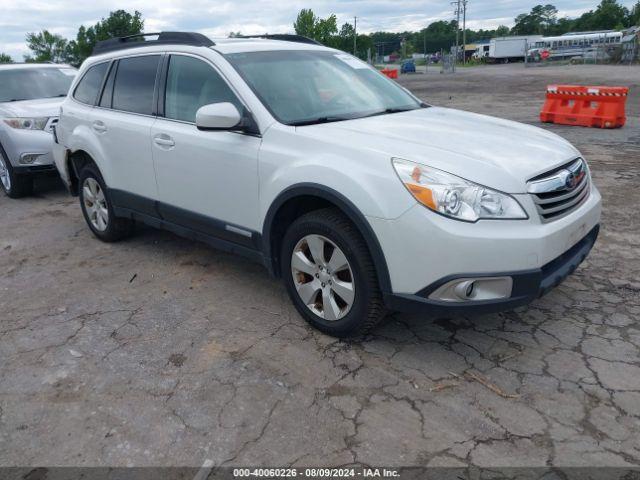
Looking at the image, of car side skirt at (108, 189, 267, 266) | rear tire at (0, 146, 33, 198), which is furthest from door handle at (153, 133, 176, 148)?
rear tire at (0, 146, 33, 198)

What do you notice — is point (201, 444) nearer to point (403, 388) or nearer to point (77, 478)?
point (77, 478)

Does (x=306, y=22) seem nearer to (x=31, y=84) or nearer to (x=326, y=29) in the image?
(x=326, y=29)

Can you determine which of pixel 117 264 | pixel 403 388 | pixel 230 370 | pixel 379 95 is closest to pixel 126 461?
pixel 230 370

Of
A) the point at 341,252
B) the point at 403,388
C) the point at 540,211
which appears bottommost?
the point at 403,388

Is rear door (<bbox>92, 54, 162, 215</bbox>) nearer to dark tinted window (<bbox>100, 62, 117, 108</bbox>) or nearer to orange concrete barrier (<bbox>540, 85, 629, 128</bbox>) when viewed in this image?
dark tinted window (<bbox>100, 62, 117, 108</bbox>)

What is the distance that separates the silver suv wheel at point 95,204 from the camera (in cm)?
523

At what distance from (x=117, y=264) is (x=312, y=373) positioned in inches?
101

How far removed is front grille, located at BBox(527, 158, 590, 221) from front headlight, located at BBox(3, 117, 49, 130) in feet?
21.3

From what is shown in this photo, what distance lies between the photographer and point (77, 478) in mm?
2410

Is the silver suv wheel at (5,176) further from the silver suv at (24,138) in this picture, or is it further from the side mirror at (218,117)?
Answer: the side mirror at (218,117)

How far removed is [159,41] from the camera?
14.6ft

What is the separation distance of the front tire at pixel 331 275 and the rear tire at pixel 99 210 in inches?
92.3

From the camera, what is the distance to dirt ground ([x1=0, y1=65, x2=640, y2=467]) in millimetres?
2533

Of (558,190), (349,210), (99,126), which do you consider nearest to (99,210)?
(99,126)
